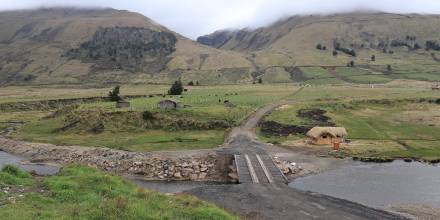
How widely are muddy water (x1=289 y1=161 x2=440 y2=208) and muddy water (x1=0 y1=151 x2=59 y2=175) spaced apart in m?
40.5

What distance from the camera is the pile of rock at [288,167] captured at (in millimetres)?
82938

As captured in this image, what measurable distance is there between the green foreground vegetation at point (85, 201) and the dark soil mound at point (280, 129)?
6471cm

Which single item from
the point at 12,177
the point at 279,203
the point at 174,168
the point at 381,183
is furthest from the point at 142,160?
the point at 12,177

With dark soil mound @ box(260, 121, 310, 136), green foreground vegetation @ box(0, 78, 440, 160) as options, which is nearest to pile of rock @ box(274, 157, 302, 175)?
green foreground vegetation @ box(0, 78, 440, 160)

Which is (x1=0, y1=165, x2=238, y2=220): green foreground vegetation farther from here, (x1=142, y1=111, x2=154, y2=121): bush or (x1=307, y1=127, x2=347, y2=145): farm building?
(x1=142, y1=111, x2=154, y2=121): bush

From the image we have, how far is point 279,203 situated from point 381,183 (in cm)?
2303

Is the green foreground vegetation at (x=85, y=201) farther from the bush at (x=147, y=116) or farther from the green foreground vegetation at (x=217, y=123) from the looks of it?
the bush at (x=147, y=116)

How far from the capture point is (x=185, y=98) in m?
162

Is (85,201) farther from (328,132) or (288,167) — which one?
(328,132)

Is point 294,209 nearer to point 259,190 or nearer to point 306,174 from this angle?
point 259,190

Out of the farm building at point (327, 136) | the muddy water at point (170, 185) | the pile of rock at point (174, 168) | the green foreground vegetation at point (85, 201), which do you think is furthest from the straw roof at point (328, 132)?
the green foreground vegetation at point (85, 201)

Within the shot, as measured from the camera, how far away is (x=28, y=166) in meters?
93.2

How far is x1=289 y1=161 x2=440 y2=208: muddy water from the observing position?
65625mm

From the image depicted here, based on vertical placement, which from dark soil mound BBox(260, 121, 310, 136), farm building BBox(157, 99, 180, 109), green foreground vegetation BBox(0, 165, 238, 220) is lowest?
dark soil mound BBox(260, 121, 310, 136)
